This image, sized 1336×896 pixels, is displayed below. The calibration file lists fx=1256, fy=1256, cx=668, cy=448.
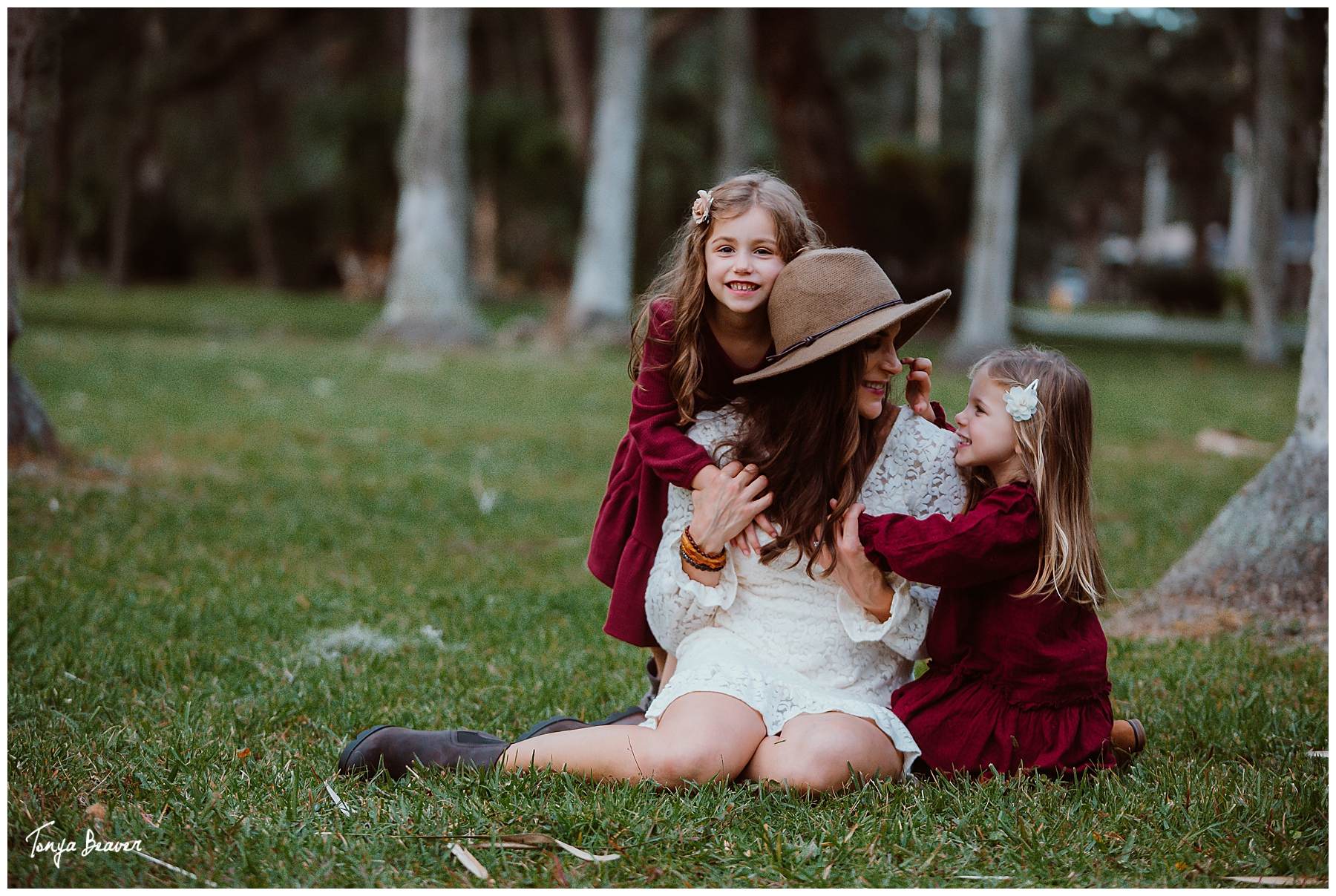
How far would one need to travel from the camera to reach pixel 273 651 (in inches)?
148

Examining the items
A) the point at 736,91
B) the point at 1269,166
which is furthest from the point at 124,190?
the point at 1269,166

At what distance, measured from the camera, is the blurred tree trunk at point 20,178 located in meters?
5.27

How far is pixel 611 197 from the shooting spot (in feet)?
51.2

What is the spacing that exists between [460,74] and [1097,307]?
100ft

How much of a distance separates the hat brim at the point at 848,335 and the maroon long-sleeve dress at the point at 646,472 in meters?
0.20

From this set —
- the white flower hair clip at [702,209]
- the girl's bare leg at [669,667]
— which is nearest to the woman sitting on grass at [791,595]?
the girl's bare leg at [669,667]

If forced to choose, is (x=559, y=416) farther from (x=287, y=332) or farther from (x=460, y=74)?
(x=287, y=332)

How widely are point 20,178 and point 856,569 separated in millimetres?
4473

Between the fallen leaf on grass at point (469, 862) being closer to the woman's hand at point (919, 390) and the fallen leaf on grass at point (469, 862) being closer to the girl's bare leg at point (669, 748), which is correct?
the girl's bare leg at point (669, 748)

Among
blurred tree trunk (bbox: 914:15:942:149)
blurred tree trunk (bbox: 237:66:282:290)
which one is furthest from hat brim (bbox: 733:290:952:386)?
blurred tree trunk (bbox: 914:15:942:149)

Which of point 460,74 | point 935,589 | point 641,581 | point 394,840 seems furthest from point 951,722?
point 460,74

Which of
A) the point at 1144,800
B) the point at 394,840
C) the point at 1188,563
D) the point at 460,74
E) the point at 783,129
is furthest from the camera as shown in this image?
the point at 783,129

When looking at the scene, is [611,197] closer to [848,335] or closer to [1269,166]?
[1269,166]

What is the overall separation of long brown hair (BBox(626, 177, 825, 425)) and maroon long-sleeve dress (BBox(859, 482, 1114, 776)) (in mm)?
505
